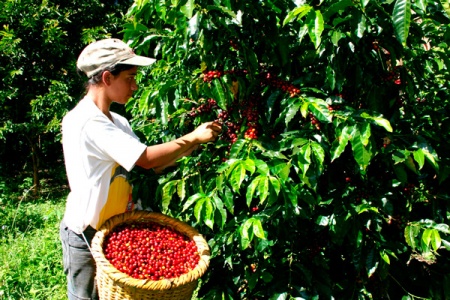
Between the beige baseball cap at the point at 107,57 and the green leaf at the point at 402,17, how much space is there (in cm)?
108

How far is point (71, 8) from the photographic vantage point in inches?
284

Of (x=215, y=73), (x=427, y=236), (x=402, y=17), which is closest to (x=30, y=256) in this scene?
(x=215, y=73)

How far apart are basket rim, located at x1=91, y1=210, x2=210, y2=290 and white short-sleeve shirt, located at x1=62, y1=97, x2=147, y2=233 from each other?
0.09 metres

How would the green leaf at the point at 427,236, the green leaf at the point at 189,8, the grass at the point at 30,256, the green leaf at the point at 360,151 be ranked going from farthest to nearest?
the grass at the point at 30,256 → the green leaf at the point at 427,236 → the green leaf at the point at 360,151 → the green leaf at the point at 189,8

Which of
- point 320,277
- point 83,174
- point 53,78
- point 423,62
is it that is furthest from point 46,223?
point 423,62

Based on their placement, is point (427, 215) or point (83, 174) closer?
point (83, 174)

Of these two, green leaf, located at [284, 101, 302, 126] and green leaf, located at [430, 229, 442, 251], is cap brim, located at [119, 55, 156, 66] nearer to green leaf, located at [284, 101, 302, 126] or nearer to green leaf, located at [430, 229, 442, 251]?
green leaf, located at [284, 101, 302, 126]

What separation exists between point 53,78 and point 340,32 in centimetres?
610

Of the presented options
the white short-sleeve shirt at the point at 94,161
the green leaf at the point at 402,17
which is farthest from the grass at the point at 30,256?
the green leaf at the point at 402,17

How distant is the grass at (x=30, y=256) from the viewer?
360cm

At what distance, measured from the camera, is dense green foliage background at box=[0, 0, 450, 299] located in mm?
1852

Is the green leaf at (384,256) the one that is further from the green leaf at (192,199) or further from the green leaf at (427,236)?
the green leaf at (192,199)

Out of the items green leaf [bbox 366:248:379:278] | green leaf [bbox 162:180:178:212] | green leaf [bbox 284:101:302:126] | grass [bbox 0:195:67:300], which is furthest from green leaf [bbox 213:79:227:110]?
grass [bbox 0:195:67:300]

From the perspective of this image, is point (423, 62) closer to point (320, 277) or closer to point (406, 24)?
point (406, 24)
